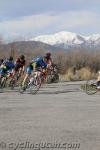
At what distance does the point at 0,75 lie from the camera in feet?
89.5

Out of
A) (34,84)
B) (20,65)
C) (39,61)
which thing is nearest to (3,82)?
(20,65)

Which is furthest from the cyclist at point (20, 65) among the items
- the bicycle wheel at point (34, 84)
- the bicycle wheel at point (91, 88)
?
the bicycle wheel at point (91, 88)

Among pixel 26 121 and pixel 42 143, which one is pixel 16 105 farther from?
pixel 42 143

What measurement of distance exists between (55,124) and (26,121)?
93 centimetres

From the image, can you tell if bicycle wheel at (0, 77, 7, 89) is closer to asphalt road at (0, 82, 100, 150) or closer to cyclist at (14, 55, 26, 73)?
cyclist at (14, 55, 26, 73)

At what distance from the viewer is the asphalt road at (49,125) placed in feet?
33.7

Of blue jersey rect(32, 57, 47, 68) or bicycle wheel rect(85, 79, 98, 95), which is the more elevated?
blue jersey rect(32, 57, 47, 68)

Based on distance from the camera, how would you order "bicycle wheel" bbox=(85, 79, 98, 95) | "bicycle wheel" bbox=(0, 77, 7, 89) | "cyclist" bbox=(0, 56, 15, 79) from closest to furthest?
"bicycle wheel" bbox=(85, 79, 98, 95)
"cyclist" bbox=(0, 56, 15, 79)
"bicycle wheel" bbox=(0, 77, 7, 89)

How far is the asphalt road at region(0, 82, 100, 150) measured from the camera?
33.7ft

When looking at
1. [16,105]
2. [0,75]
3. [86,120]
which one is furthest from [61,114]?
[0,75]

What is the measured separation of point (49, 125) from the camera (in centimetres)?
1279

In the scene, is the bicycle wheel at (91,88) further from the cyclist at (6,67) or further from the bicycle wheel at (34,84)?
the cyclist at (6,67)

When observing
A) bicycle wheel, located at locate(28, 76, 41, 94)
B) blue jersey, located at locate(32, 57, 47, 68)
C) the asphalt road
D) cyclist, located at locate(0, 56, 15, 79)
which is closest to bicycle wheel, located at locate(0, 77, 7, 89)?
cyclist, located at locate(0, 56, 15, 79)

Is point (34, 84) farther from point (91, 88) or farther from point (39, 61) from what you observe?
point (91, 88)
